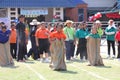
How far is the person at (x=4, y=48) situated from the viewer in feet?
54.5

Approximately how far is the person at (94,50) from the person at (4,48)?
299 cm

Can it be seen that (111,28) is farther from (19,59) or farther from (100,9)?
(100,9)

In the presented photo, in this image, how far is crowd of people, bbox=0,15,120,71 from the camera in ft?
49.6

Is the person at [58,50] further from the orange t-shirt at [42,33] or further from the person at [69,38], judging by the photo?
the person at [69,38]

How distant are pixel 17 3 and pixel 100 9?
36.8 feet

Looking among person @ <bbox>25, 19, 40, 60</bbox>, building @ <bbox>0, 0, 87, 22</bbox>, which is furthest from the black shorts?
building @ <bbox>0, 0, 87, 22</bbox>

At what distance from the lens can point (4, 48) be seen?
1677 centimetres

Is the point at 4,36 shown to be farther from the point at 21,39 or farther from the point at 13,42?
the point at 13,42

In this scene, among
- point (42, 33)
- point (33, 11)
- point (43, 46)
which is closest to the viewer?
point (42, 33)

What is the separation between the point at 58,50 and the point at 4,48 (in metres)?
2.74

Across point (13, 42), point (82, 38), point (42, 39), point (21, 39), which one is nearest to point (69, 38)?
point (82, 38)

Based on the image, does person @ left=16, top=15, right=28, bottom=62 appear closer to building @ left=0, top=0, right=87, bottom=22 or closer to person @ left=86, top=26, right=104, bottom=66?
person @ left=86, top=26, right=104, bottom=66

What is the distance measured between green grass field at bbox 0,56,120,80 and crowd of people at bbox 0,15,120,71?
477 millimetres

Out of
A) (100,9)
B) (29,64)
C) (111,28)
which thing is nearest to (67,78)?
(29,64)
